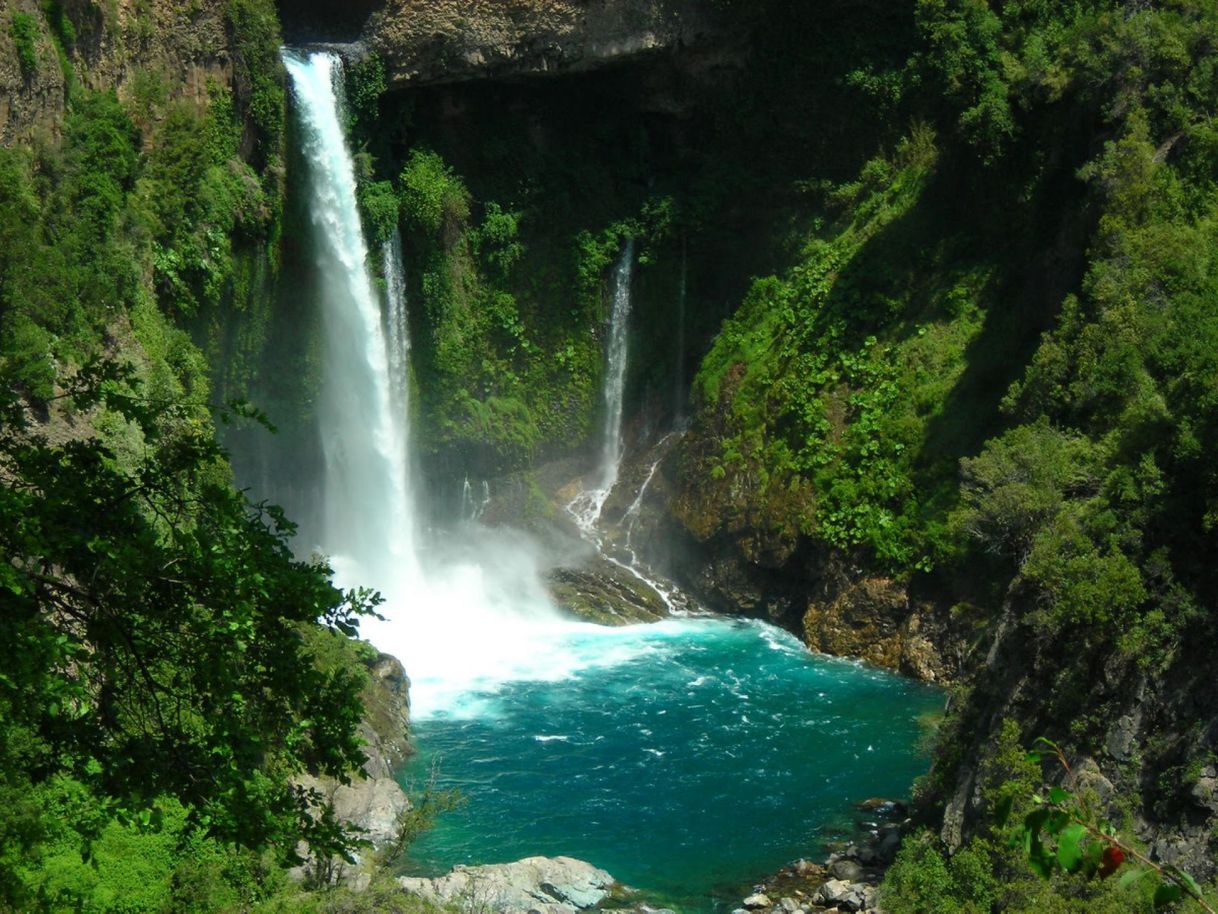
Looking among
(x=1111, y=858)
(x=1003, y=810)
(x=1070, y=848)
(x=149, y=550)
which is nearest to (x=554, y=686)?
(x=149, y=550)

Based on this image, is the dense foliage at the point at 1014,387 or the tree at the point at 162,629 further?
the dense foliage at the point at 1014,387

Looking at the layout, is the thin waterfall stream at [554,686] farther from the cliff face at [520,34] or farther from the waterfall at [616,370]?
the cliff face at [520,34]

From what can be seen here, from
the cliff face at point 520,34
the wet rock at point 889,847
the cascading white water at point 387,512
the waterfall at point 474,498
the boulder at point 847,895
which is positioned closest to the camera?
the boulder at point 847,895

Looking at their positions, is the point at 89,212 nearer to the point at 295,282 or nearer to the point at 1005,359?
the point at 295,282

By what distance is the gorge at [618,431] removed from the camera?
33.0 ft

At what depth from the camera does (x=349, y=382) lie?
2766cm

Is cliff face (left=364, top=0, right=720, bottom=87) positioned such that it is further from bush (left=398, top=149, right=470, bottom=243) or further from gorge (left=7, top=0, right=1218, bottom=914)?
bush (left=398, top=149, right=470, bottom=243)

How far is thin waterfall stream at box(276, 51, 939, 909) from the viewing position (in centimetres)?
1636

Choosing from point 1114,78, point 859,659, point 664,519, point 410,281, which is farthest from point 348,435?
point 1114,78

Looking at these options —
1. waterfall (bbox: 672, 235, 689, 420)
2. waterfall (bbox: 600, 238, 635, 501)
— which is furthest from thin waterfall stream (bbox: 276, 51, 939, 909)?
waterfall (bbox: 672, 235, 689, 420)

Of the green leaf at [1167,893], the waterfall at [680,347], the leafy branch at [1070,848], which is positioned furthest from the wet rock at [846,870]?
the waterfall at [680,347]

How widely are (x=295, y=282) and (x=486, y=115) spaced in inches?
221

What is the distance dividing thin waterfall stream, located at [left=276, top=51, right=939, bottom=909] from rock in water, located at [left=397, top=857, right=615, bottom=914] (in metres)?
0.61

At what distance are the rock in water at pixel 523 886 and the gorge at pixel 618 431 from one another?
0.73 metres
